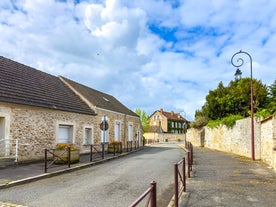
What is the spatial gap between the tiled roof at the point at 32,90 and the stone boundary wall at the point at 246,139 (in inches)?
407

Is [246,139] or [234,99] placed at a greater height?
[234,99]

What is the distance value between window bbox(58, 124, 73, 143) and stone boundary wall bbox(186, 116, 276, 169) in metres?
10.8

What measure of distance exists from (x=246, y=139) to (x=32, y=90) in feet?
42.0

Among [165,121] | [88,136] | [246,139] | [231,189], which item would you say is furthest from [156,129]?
[231,189]

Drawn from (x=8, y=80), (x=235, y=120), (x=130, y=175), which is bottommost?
(x=130, y=175)

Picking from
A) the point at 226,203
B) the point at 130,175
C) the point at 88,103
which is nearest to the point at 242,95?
the point at 88,103

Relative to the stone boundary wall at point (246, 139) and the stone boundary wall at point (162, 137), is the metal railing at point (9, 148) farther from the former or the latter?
the stone boundary wall at point (162, 137)

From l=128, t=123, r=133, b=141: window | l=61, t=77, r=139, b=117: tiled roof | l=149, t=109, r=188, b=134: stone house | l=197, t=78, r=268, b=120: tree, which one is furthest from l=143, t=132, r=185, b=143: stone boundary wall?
l=61, t=77, r=139, b=117: tiled roof

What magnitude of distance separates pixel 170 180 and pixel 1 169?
6448mm

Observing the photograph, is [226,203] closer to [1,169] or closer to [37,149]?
[1,169]

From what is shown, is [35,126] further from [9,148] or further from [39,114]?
[9,148]

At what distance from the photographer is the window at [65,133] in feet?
53.5

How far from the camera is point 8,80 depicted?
1374 centimetres

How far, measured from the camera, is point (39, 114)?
46.4ft
